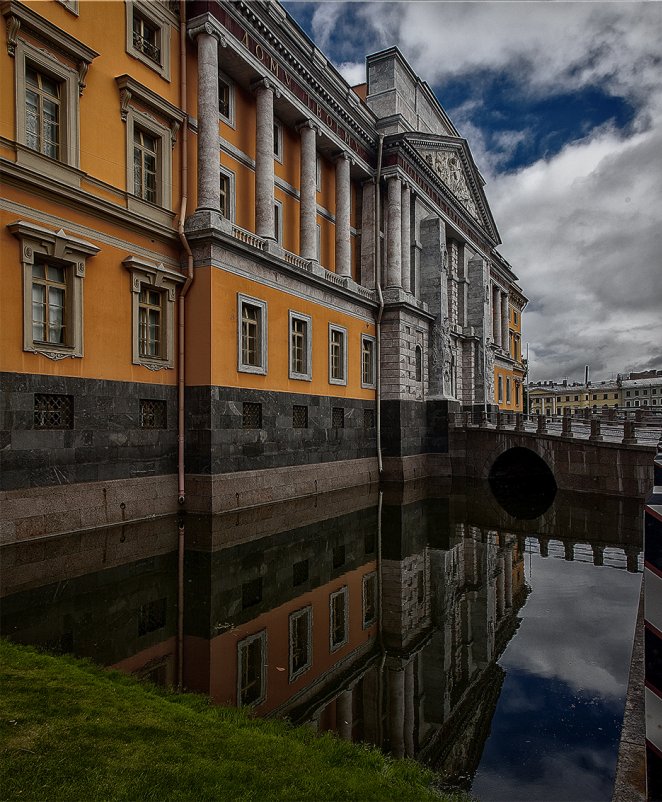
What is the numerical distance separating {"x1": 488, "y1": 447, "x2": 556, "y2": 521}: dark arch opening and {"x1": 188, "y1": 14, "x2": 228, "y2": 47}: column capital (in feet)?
54.5

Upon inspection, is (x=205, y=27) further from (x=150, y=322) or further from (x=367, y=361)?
(x=367, y=361)

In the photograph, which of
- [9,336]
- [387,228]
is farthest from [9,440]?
[387,228]

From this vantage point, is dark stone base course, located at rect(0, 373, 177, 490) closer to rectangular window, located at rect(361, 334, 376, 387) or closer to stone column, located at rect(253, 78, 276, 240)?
stone column, located at rect(253, 78, 276, 240)

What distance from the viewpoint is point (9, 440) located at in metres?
10.8

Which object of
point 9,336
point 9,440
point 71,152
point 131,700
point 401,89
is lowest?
point 131,700

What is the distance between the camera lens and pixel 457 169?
33000 millimetres

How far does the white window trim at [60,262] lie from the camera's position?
11352 mm

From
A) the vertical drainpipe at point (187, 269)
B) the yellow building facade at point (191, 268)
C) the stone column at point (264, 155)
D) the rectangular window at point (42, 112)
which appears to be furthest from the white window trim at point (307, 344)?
the rectangular window at point (42, 112)

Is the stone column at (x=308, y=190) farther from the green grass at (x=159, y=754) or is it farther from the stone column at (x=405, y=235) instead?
the green grass at (x=159, y=754)

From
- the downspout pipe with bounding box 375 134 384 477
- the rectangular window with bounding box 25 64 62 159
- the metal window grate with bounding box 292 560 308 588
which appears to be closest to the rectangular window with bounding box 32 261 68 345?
the rectangular window with bounding box 25 64 62 159

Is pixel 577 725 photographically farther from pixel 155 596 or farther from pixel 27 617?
pixel 27 617

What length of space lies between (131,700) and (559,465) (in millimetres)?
20350

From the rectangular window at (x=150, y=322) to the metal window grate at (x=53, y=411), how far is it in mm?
2662

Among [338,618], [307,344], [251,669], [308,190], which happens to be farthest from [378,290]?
[251,669]
